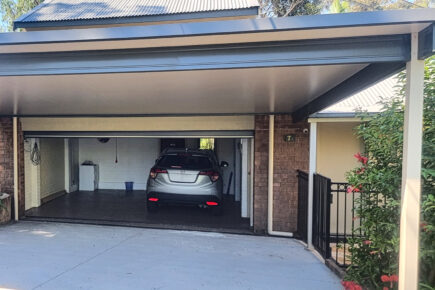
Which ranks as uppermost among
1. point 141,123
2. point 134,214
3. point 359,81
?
point 359,81

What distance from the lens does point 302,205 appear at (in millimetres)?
5336

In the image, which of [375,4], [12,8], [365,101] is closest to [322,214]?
[365,101]

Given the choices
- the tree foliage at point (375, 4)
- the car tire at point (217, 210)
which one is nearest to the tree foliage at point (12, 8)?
the car tire at point (217, 210)

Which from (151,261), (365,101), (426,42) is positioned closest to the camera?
(426,42)

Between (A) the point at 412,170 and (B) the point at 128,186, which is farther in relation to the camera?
(B) the point at 128,186

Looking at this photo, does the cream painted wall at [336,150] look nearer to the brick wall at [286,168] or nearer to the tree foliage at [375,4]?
the brick wall at [286,168]

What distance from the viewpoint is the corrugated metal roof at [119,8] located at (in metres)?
6.57

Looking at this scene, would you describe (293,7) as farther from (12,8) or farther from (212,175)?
(12,8)

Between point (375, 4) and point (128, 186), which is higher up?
point (375, 4)

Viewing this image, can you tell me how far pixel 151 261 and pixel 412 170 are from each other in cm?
330

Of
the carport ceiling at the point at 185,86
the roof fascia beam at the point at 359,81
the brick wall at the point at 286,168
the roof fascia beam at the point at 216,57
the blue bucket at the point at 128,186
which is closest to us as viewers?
the roof fascia beam at the point at 216,57

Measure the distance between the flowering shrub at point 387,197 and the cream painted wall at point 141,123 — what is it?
3.16m

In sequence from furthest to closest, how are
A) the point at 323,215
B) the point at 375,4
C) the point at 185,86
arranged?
the point at 375,4, the point at 323,215, the point at 185,86

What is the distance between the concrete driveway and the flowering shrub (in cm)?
68
